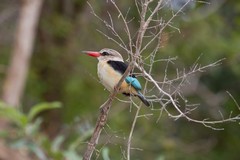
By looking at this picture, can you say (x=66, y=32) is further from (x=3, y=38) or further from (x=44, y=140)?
(x=44, y=140)

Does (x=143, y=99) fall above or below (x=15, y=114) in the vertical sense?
above

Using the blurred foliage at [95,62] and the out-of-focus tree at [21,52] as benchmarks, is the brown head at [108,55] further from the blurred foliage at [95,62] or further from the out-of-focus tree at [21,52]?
the blurred foliage at [95,62]

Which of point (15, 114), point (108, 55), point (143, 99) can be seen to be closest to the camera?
point (143, 99)

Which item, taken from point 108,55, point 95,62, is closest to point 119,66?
point 108,55

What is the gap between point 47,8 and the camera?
12.9m

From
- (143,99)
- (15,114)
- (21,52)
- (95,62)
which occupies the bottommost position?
(95,62)

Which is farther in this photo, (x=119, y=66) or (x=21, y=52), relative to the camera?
(x=21, y=52)

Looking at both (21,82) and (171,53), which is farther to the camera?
(171,53)

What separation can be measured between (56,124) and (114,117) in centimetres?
109

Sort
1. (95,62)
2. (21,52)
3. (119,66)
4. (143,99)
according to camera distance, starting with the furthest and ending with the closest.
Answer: (95,62), (21,52), (119,66), (143,99)

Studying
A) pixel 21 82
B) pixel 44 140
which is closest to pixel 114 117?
pixel 21 82

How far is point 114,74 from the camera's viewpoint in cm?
478

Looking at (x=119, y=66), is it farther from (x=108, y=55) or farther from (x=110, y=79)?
(x=108, y=55)

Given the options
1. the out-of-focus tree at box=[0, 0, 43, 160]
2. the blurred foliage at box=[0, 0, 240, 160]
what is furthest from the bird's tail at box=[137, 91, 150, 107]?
the blurred foliage at box=[0, 0, 240, 160]
